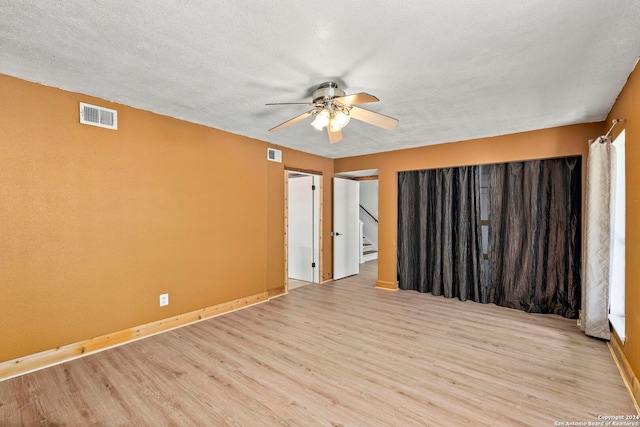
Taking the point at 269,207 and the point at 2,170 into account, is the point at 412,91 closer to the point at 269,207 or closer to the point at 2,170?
the point at 269,207

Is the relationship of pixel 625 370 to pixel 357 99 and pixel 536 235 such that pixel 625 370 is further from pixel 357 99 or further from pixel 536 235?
pixel 357 99

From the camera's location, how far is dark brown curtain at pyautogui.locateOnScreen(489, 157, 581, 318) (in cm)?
381

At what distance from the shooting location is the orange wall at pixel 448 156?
12.2ft

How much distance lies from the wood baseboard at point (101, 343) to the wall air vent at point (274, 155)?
2.10 m

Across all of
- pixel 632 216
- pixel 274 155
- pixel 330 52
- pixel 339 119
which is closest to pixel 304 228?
pixel 274 155

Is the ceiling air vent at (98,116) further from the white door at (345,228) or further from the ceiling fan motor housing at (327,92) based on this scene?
the white door at (345,228)

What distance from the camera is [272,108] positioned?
3105 mm

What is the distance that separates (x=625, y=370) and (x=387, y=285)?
307 cm

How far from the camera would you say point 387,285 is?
5.21 metres

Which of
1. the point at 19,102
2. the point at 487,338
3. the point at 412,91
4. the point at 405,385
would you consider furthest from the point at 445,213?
the point at 19,102

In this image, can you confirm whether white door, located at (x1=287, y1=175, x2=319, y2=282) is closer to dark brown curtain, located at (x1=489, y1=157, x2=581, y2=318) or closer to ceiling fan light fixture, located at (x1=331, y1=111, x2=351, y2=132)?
dark brown curtain, located at (x1=489, y1=157, x2=581, y2=318)

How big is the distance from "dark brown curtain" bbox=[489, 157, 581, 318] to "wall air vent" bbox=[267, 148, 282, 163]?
308 cm

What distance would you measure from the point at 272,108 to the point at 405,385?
2.71m

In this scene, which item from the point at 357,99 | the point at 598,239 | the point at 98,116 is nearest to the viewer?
the point at 357,99
